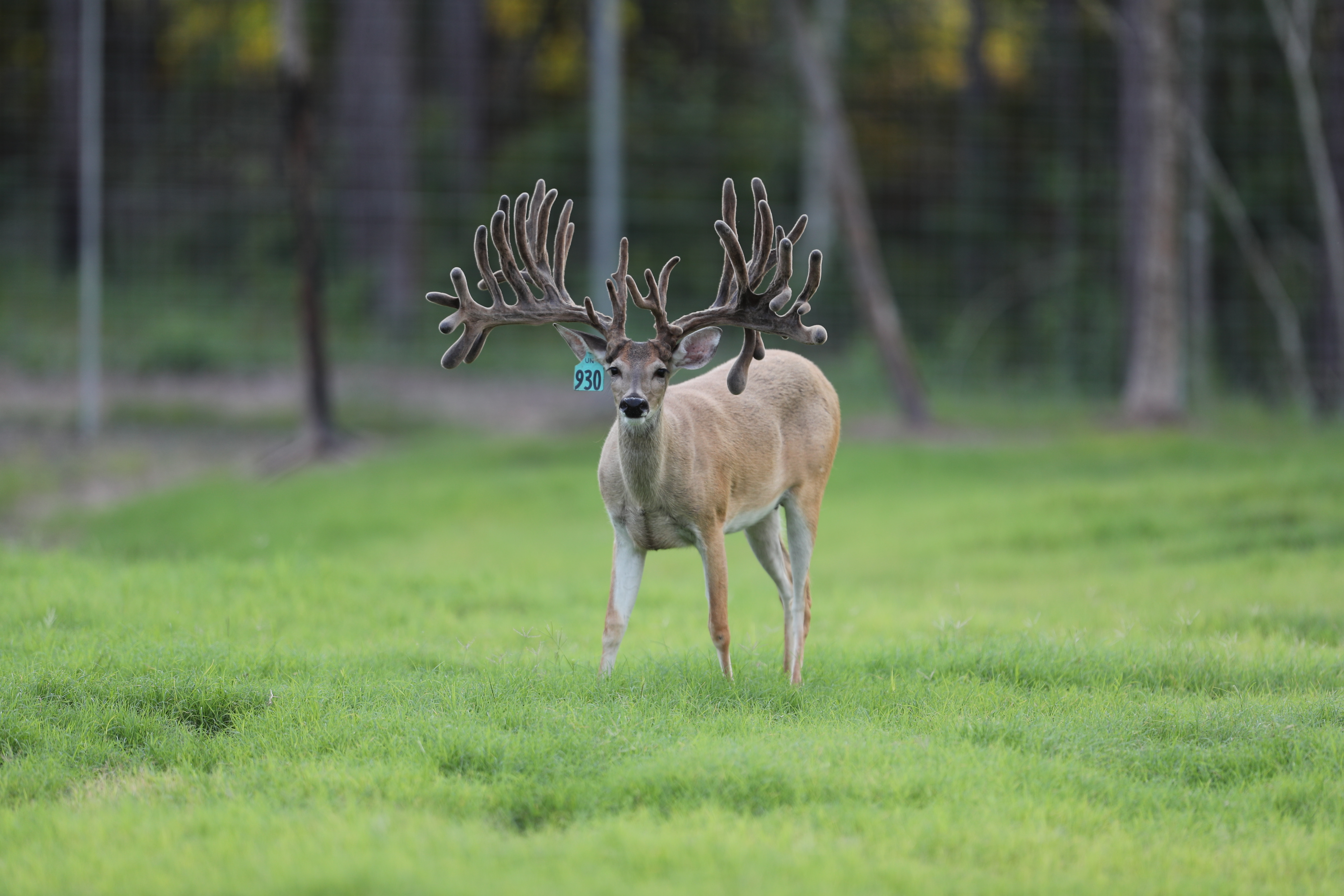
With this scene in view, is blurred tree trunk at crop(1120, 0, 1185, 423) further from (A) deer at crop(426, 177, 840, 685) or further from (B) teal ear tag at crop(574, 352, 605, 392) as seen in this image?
(B) teal ear tag at crop(574, 352, 605, 392)

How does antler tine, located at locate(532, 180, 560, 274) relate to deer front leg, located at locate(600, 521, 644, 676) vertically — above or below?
above

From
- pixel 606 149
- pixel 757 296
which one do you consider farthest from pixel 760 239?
pixel 606 149

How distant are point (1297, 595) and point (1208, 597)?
0.49 m

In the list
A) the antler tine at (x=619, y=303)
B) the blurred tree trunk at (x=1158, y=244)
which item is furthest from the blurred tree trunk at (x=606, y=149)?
the antler tine at (x=619, y=303)

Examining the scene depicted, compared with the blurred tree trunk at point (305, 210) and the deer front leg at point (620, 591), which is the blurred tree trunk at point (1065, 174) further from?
the deer front leg at point (620, 591)

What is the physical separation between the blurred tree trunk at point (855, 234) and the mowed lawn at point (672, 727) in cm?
442

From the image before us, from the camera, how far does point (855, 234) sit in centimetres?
1473

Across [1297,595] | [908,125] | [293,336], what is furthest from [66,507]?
[908,125]

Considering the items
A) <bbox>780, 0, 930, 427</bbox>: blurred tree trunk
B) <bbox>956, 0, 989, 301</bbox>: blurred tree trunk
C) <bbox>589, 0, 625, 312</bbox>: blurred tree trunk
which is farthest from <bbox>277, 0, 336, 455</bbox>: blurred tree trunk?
<bbox>956, 0, 989, 301</bbox>: blurred tree trunk

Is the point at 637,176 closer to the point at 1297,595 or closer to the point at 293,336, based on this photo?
the point at 293,336

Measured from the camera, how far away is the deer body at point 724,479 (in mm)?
6070

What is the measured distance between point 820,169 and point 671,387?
12433 mm

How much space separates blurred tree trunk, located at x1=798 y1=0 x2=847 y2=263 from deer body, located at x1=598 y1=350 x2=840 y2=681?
11.3 metres

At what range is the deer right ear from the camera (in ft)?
19.8
